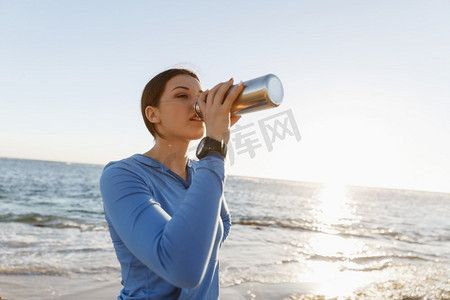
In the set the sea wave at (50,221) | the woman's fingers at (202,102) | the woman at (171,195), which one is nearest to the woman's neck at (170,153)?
the woman at (171,195)

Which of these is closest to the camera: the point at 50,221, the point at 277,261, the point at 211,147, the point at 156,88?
the point at 211,147

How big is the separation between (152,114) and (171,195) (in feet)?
1.36

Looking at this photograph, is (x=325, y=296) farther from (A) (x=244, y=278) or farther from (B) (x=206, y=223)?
(B) (x=206, y=223)

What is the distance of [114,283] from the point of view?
18.9 ft

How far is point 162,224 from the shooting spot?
1.12 metres

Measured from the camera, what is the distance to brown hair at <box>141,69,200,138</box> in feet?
5.56

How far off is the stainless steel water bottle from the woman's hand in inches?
1.1

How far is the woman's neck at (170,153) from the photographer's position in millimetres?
1701

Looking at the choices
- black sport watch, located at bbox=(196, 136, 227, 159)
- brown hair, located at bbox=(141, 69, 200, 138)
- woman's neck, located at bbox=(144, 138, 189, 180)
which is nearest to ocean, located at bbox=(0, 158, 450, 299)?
woman's neck, located at bbox=(144, 138, 189, 180)

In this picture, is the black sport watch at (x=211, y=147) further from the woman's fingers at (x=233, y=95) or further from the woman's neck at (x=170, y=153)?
the woman's neck at (x=170, y=153)

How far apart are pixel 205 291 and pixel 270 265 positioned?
6.44 metres

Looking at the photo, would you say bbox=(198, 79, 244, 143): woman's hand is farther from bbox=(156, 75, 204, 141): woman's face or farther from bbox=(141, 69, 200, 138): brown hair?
bbox=(141, 69, 200, 138): brown hair

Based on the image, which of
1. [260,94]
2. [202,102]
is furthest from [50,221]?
[260,94]

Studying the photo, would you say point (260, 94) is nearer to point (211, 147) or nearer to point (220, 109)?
point (220, 109)
